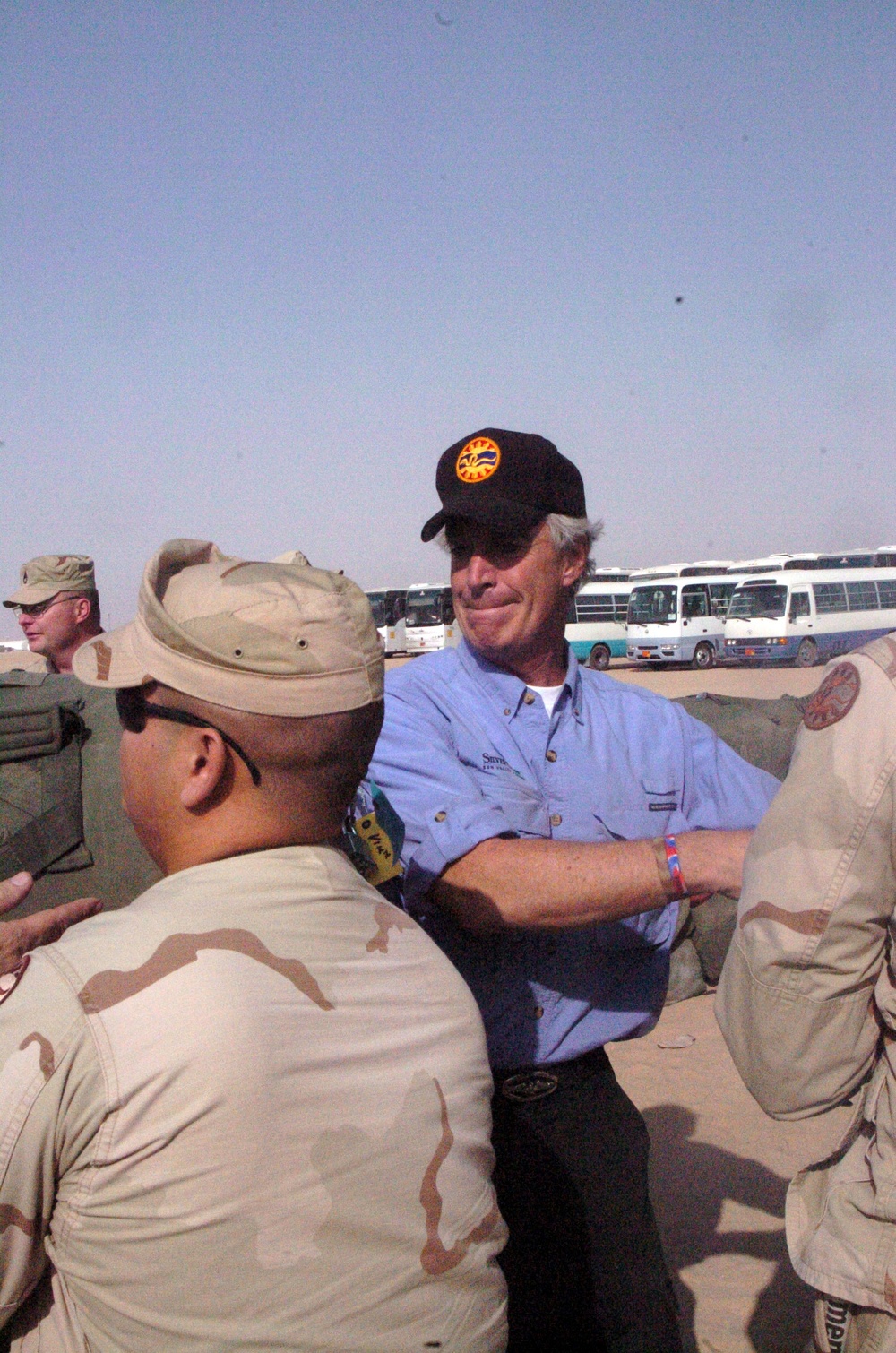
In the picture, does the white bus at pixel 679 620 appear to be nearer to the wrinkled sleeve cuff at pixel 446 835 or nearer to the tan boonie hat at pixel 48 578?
the tan boonie hat at pixel 48 578

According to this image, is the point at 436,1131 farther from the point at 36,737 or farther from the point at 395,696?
the point at 36,737

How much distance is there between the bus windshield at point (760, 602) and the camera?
95.1 ft

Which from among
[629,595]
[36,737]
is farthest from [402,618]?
[36,737]

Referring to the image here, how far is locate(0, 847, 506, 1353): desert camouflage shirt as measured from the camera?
3.84ft

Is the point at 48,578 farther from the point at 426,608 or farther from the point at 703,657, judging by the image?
the point at 426,608

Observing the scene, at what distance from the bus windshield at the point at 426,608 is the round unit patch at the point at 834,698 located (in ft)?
109

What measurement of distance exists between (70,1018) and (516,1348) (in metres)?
1.44

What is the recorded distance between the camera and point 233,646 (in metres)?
1.40

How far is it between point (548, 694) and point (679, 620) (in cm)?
2944

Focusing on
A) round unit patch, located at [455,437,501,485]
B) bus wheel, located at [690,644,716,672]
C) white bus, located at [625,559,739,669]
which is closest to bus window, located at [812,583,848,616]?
white bus, located at [625,559,739,669]

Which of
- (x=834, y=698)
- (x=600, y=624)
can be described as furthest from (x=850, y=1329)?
(x=600, y=624)

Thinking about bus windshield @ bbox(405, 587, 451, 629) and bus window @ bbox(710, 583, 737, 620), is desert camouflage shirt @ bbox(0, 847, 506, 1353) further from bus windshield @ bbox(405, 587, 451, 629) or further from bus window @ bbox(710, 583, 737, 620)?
bus windshield @ bbox(405, 587, 451, 629)

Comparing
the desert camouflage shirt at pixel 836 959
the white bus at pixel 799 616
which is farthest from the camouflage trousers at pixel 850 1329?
the white bus at pixel 799 616

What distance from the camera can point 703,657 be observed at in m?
32.0
